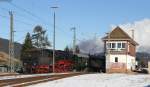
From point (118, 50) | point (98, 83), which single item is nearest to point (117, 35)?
point (118, 50)

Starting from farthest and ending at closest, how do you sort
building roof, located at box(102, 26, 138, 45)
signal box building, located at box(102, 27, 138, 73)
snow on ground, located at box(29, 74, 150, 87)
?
building roof, located at box(102, 26, 138, 45) < signal box building, located at box(102, 27, 138, 73) < snow on ground, located at box(29, 74, 150, 87)

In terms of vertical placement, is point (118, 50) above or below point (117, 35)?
below

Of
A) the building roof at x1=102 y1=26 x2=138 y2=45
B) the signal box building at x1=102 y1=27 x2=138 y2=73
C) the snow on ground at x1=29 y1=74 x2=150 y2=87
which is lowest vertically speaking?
the snow on ground at x1=29 y1=74 x2=150 y2=87

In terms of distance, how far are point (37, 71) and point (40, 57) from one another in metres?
2.20

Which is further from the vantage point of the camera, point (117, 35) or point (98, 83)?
point (117, 35)

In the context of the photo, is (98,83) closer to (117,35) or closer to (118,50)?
(118,50)

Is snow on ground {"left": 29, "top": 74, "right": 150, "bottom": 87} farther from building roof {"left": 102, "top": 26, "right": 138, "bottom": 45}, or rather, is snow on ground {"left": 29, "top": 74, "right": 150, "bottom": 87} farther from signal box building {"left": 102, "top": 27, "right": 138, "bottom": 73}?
building roof {"left": 102, "top": 26, "right": 138, "bottom": 45}

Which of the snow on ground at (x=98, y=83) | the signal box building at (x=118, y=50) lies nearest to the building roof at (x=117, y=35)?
the signal box building at (x=118, y=50)


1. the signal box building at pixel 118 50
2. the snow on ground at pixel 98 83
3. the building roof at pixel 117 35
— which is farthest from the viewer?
the building roof at pixel 117 35

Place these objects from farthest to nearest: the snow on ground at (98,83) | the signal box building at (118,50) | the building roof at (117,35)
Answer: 1. the building roof at (117,35)
2. the signal box building at (118,50)
3. the snow on ground at (98,83)

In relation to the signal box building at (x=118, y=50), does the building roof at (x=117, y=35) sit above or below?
above

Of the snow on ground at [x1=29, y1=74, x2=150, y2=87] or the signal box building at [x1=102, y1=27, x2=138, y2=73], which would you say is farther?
the signal box building at [x1=102, y1=27, x2=138, y2=73]

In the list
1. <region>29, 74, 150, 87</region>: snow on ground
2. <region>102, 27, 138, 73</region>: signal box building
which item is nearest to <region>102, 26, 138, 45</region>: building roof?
<region>102, 27, 138, 73</region>: signal box building

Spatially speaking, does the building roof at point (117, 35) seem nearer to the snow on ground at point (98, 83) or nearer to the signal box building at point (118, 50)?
the signal box building at point (118, 50)
